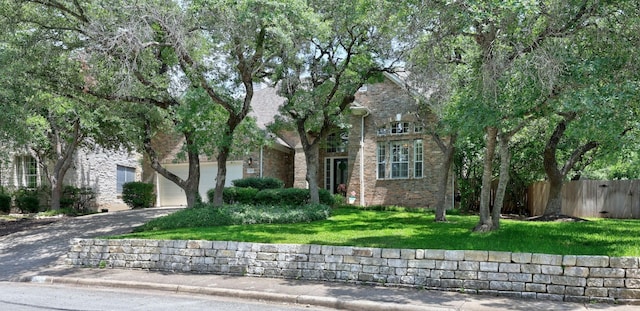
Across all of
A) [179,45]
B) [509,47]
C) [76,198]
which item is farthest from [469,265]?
[76,198]

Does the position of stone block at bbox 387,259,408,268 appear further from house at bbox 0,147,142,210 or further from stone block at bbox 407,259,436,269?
house at bbox 0,147,142,210

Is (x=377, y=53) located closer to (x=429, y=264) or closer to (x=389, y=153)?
(x=389, y=153)

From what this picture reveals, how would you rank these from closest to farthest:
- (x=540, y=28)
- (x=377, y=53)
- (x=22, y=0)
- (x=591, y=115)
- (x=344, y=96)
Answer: (x=591, y=115) → (x=540, y=28) → (x=22, y=0) → (x=377, y=53) → (x=344, y=96)

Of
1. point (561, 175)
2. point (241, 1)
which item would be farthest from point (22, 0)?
point (561, 175)

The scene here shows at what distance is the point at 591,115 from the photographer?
880 centimetres

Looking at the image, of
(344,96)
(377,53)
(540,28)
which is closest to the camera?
(540,28)

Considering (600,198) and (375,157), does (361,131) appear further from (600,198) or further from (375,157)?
(600,198)

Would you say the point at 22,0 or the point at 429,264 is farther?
the point at 22,0

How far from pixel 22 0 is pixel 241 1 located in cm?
620

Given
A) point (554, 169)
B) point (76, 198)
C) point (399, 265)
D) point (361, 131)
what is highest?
point (361, 131)

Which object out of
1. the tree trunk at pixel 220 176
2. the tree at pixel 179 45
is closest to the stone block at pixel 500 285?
the tree at pixel 179 45

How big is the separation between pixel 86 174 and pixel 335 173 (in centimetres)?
1252

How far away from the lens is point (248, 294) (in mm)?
8875

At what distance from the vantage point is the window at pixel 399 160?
71.3ft
